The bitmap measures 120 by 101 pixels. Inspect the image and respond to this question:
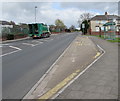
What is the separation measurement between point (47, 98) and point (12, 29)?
126 ft

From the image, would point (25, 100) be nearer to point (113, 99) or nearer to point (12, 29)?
point (113, 99)

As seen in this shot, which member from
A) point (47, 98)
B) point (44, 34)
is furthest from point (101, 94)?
point (44, 34)

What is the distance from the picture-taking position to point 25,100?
16.4 ft

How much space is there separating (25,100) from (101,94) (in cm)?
200

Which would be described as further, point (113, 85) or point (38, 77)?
point (38, 77)

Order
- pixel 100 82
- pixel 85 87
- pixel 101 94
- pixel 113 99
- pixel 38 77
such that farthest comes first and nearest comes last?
pixel 38 77 → pixel 100 82 → pixel 85 87 → pixel 101 94 → pixel 113 99

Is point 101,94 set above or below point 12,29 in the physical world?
below

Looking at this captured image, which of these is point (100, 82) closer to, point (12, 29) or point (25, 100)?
point (25, 100)

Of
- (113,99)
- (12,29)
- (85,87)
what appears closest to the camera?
(113,99)

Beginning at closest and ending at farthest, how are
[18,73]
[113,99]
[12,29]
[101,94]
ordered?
1. [113,99]
2. [101,94]
3. [18,73]
4. [12,29]

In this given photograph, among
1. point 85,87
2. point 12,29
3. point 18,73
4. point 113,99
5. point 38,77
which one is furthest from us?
point 12,29

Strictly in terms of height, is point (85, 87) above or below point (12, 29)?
below

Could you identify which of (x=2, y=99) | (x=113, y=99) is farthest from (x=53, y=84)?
(x=113, y=99)

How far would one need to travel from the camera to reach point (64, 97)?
194 inches
